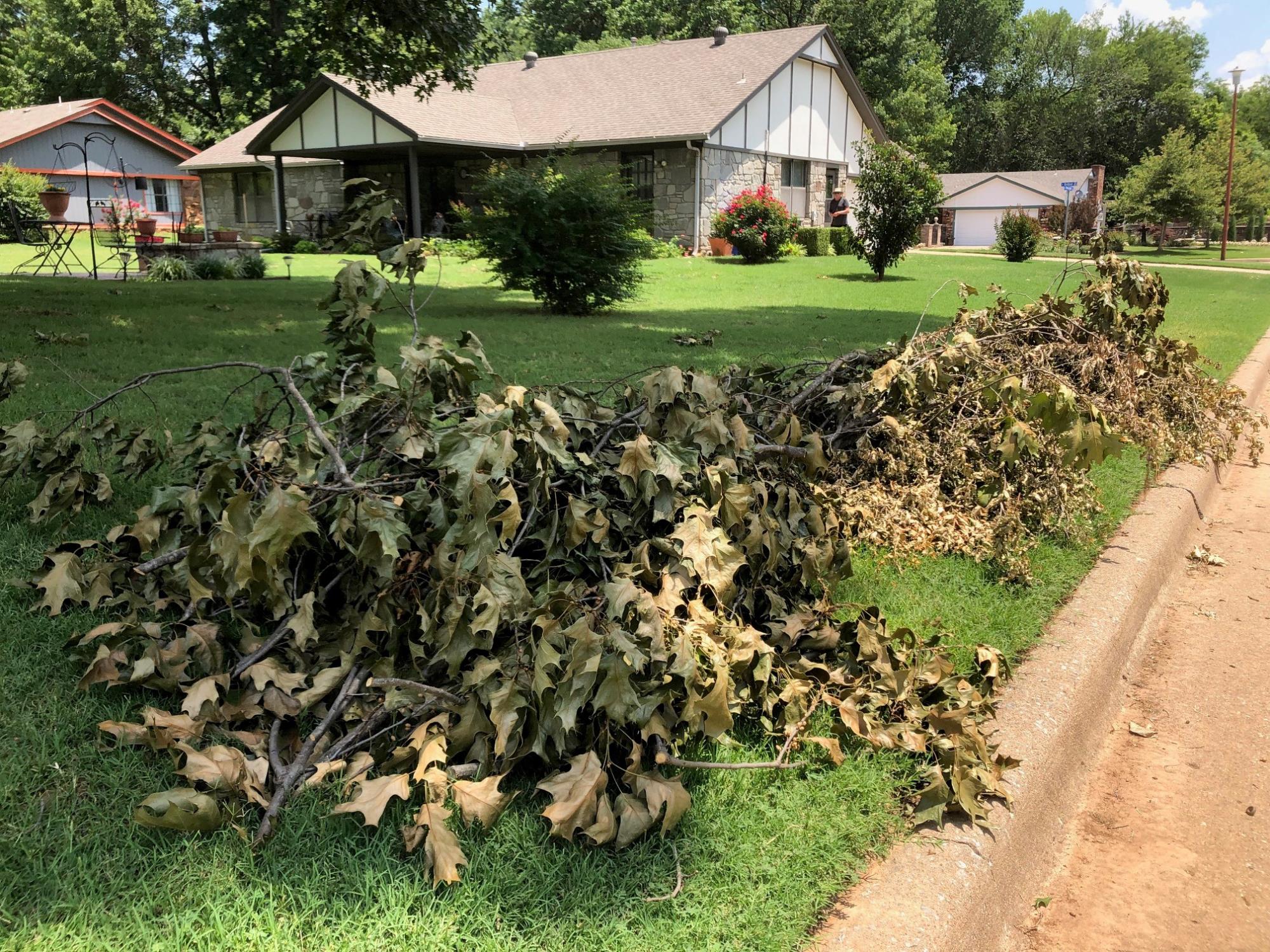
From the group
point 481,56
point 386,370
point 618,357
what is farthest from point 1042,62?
point 386,370

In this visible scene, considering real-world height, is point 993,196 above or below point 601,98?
below

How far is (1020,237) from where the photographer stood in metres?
26.6

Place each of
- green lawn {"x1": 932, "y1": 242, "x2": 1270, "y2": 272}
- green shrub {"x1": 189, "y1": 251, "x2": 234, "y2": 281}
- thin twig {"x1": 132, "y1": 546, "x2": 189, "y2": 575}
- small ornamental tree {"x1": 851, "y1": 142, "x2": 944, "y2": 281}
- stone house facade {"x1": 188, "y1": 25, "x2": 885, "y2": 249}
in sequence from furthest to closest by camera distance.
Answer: green lawn {"x1": 932, "y1": 242, "x2": 1270, "y2": 272} < stone house facade {"x1": 188, "y1": 25, "x2": 885, "y2": 249} < small ornamental tree {"x1": 851, "y1": 142, "x2": 944, "y2": 281} < green shrub {"x1": 189, "y1": 251, "x2": 234, "y2": 281} < thin twig {"x1": 132, "y1": 546, "x2": 189, "y2": 575}

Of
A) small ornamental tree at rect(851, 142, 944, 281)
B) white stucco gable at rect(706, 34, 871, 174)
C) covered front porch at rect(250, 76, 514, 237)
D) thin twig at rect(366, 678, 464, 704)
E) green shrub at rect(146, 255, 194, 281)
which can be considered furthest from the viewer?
white stucco gable at rect(706, 34, 871, 174)

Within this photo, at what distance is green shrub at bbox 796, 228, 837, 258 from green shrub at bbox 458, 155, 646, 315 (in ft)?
47.4

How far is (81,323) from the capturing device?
9438 mm

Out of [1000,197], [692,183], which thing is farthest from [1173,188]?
[692,183]

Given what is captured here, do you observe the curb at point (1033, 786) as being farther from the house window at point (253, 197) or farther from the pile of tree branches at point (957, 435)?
the house window at point (253, 197)

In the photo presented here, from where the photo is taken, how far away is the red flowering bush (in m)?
23.1

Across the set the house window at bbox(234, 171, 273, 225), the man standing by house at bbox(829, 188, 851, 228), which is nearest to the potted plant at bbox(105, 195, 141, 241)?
the house window at bbox(234, 171, 273, 225)

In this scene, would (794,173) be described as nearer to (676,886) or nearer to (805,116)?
(805,116)

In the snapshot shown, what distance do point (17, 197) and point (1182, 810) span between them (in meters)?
36.9

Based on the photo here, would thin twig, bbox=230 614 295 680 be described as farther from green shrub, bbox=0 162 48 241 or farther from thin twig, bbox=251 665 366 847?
green shrub, bbox=0 162 48 241

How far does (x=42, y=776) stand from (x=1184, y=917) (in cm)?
296
